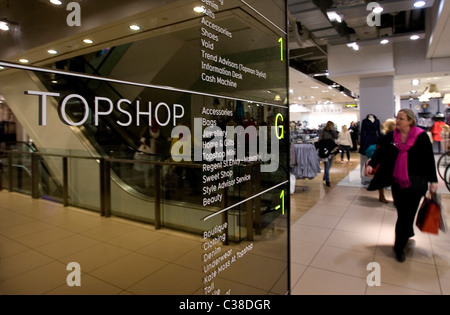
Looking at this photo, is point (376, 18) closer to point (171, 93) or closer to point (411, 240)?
point (411, 240)

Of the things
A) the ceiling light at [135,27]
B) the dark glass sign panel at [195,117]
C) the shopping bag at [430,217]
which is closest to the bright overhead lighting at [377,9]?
the dark glass sign panel at [195,117]

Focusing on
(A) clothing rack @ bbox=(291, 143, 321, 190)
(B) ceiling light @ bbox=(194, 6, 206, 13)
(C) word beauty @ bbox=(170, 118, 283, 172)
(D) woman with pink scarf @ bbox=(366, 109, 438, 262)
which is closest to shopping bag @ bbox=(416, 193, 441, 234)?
(D) woman with pink scarf @ bbox=(366, 109, 438, 262)

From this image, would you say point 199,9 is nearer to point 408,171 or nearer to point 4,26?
point 4,26

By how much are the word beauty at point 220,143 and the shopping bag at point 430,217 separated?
6.49 feet

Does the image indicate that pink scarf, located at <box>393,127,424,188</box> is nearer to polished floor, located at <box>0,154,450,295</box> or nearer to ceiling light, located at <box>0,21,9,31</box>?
polished floor, located at <box>0,154,450,295</box>

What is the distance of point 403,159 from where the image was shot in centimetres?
323

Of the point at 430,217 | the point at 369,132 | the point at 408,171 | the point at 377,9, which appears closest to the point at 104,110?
the point at 408,171

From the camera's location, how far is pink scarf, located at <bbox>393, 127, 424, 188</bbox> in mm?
3166

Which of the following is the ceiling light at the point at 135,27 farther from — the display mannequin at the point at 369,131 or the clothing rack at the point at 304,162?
the display mannequin at the point at 369,131

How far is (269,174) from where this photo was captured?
279 cm

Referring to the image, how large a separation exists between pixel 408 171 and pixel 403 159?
0.44 ft

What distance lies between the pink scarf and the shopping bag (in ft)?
1.01

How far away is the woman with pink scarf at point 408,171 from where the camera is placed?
314cm
